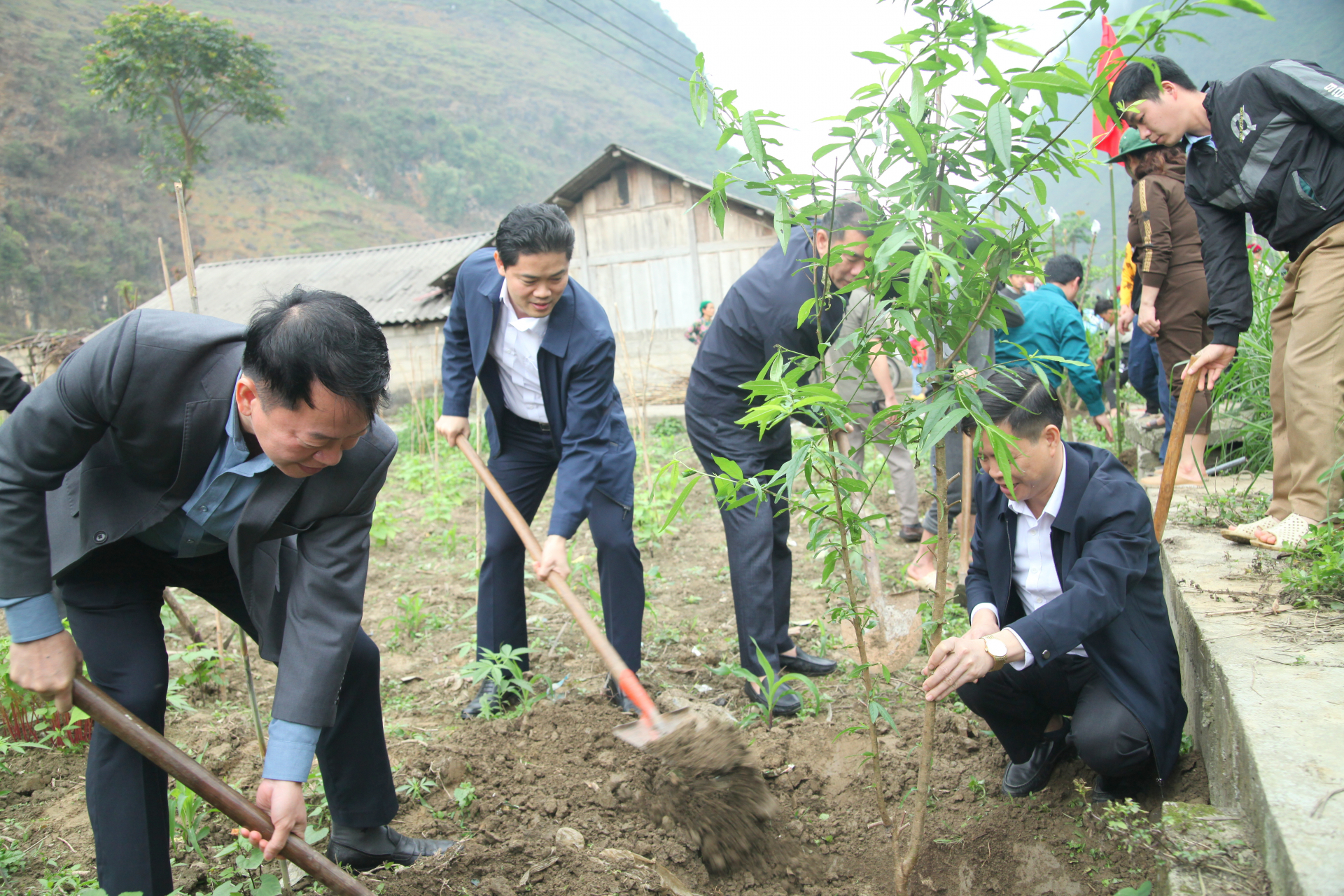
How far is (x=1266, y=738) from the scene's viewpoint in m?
1.61

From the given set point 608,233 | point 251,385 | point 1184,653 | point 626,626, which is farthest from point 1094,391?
point 608,233

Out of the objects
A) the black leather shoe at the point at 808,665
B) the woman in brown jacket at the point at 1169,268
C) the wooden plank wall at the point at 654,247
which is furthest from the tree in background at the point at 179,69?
the black leather shoe at the point at 808,665

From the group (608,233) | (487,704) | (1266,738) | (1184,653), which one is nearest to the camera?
(1266,738)

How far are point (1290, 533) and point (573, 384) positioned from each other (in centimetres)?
236

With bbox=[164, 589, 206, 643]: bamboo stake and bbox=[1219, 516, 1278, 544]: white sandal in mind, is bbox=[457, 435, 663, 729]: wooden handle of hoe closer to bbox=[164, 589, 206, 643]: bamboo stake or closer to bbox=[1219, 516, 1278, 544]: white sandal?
bbox=[164, 589, 206, 643]: bamboo stake

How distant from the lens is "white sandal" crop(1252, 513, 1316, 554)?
2.56m

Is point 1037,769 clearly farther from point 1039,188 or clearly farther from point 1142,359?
point 1142,359

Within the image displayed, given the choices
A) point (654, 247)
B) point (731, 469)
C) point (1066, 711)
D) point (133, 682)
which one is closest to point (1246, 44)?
point (654, 247)

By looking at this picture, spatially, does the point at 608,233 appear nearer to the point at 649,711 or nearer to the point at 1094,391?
the point at 1094,391

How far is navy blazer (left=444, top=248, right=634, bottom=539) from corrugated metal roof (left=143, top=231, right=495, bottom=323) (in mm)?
12993

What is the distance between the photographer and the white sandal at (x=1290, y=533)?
2.56 meters

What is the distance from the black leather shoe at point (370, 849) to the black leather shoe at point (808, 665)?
1522mm

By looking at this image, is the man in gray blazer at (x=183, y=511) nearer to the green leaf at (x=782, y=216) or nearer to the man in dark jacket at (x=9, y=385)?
the green leaf at (x=782, y=216)

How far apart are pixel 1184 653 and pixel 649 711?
1.57 m
